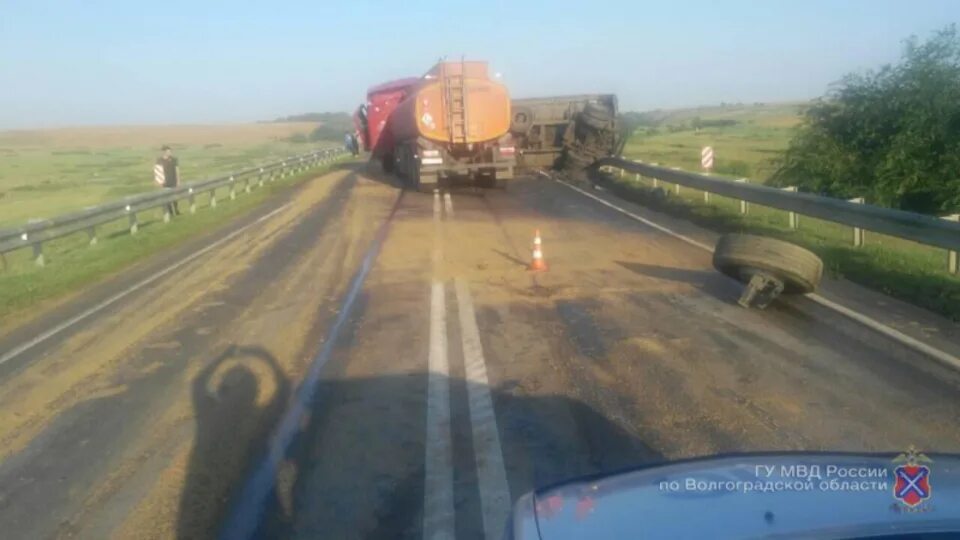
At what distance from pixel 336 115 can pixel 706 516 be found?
19317 centimetres

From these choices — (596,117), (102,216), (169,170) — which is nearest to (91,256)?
(102,216)

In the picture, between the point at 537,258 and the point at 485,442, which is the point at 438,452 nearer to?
the point at 485,442

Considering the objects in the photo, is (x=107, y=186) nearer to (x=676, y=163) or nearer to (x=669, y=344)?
(x=676, y=163)

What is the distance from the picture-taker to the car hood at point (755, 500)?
2.69 m

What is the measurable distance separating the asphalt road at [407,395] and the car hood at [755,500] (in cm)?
223

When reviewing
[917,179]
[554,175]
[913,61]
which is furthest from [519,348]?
[554,175]

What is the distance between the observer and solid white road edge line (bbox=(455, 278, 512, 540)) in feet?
18.5

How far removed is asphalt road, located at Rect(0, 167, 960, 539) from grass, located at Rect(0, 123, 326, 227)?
2283 cm

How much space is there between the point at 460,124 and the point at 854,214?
1618 cm

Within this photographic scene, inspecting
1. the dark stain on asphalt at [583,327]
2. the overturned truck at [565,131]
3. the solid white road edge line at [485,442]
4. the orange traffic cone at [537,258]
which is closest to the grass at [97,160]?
the overturned truck at [565,131]

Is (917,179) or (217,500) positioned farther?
(917,179)

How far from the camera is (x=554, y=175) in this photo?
123 ft

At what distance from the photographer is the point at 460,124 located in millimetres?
30234

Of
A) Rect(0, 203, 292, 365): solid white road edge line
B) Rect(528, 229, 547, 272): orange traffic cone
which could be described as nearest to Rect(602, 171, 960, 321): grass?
Rect(528, 229, 547, 272): orange traffic cone
